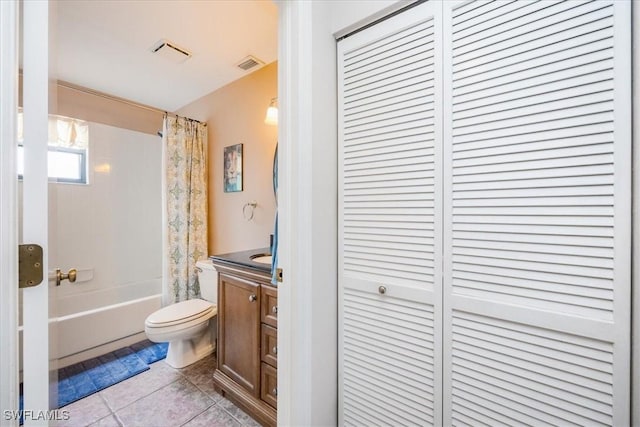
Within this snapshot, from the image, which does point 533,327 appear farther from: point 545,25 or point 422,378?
point 545,25

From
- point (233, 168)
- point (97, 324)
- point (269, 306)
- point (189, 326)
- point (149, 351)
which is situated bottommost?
point (149, 351)

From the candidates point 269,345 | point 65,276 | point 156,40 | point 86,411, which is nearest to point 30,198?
point 65,276

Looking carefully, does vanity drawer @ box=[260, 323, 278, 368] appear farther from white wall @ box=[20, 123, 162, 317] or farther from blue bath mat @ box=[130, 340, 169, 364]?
white wall @ box=[20, 123, 162, 317]

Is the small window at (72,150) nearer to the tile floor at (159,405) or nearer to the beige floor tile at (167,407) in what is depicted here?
the tile floor at (159,405)

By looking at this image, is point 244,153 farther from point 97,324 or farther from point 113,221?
point 97,324

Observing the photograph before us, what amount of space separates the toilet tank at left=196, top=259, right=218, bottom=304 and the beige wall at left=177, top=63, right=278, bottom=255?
361 mm

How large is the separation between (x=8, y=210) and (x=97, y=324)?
238cm

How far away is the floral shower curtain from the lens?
8.71 ft

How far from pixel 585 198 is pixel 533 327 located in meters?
0.40

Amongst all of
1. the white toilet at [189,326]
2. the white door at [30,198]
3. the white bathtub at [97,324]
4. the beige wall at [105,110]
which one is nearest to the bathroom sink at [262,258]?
the white toilet at [189,326]

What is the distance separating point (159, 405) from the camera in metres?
1.66

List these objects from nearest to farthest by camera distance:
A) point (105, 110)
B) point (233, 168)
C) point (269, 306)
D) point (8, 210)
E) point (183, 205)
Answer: point (8, 210) → point (269, 306) → point (233, 168) → point (183, 205) → point (105, 110)

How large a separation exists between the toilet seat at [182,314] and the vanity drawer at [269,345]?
0.85 meters

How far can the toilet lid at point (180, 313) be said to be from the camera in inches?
74.9
